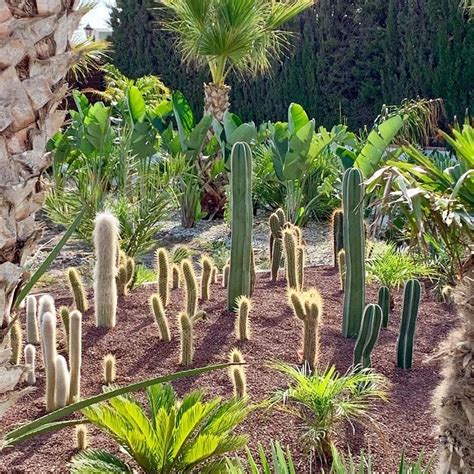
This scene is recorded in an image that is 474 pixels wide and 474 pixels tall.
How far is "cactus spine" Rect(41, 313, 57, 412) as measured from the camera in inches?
126

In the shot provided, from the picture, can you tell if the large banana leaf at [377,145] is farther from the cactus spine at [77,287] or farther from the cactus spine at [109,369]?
the cactus spine at [109,369]

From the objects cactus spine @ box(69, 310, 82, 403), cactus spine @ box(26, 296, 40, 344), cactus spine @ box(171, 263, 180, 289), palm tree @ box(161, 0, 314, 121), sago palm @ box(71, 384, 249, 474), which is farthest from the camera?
palm tree @ box(161, 0, 314, 121)

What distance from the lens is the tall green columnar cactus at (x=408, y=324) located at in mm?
4008

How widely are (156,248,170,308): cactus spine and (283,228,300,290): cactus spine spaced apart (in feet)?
2.44

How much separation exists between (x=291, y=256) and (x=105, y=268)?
1229 millimetres

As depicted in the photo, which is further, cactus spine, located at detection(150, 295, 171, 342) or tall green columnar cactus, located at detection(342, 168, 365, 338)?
tall green columnar cactus, located at detection(342, 168, 365, 338)

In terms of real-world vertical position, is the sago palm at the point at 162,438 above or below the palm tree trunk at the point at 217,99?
below

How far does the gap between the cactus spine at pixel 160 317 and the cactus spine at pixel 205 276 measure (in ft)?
2.49

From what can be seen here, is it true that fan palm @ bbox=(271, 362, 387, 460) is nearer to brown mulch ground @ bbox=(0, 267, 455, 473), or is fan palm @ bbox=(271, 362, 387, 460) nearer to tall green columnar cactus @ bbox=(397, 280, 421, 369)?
brown mulch ground @ bbox=(0, 267, 455, 473)

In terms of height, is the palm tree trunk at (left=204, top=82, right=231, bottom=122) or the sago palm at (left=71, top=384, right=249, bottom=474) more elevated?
the palm tree trunk at (left=204, top=82, right=231, bottom=122)

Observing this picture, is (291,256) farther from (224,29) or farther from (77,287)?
(224,29)

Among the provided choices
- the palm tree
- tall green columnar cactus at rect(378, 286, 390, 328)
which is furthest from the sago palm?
the palm tree

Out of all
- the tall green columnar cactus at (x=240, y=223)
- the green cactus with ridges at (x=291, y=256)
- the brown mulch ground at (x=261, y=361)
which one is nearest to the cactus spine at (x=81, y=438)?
the brown mulch ground at (x=261, y=361)

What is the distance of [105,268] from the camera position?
14.3 feet
